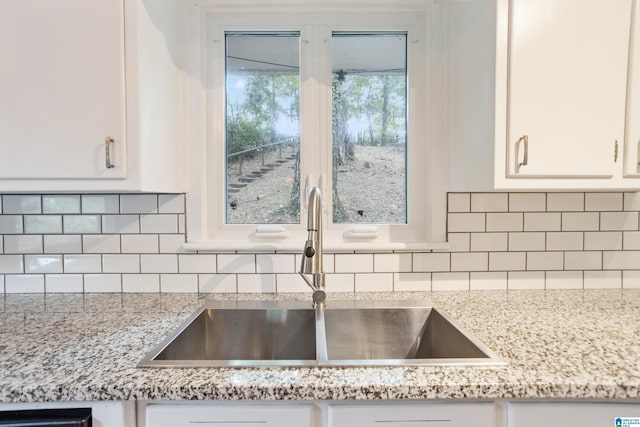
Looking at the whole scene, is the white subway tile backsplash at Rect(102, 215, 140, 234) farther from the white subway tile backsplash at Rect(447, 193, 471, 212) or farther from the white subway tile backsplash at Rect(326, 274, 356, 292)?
the white subway tile backsplash at Rect(447, 193, 471, 212)

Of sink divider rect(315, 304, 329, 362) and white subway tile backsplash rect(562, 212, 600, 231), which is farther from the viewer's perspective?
white subway tile backsplash rect(562, 212, 600, 231)

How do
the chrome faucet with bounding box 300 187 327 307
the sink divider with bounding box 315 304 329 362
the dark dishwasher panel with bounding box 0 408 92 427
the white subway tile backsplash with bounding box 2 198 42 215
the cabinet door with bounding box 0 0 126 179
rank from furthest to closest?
1. the white subway tile backsplash with bounding box 2 198 42 215
2. the chrome faucet with bounding box 300 187 327 307
3. the cabinet door with bounding box 0 0 126 179
4. the sink divider with bounding box 315 304 329 362
5. the dark dishwasher panel with bounding box 0 408 92 427

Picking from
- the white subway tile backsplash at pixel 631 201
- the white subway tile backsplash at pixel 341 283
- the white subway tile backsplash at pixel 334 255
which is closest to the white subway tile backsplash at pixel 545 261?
the white subway tile backsplash at pixel 334 255

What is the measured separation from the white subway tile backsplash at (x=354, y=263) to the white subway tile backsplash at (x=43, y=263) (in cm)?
109

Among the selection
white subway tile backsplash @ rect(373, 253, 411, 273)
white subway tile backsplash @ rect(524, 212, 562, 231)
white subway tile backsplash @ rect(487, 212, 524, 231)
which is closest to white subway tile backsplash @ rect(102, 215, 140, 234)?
white subway tile backsplash @ rect(373, 253, 411, 273)

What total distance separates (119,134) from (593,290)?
1787 millimetres

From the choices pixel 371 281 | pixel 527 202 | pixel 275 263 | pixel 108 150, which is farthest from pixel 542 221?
pixel 108 150

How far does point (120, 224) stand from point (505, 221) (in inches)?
59.7

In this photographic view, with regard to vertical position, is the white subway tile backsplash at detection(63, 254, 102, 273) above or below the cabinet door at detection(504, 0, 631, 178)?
below

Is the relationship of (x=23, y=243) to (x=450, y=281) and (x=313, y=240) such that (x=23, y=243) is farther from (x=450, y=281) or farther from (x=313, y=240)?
(x=450, y=281)

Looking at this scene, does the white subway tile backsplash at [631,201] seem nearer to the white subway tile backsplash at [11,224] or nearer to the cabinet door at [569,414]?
the cabinet door at [569,414]

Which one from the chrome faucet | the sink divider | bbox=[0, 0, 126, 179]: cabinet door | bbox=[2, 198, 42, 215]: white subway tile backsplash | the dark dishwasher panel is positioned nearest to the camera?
the dark dishwasher panel

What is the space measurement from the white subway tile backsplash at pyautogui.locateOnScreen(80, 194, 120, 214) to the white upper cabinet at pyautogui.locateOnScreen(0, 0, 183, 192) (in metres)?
0.32

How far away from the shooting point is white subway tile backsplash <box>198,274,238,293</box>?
1408mm
